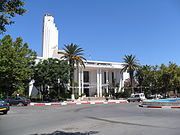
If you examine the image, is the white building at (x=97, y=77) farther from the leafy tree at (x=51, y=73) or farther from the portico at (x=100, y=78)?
the leafy tree at (x=51, y=73)

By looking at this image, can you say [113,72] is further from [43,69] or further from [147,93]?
[43,69]

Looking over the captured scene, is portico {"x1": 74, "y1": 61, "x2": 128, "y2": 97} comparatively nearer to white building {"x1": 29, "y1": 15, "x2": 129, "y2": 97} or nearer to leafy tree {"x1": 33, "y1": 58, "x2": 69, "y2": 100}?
white building {"x1": 29, "y1": 15, "x2": 129, "y2": 97}

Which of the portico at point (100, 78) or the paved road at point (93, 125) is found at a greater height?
the portico at point (100, 78)

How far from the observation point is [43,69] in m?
41.2

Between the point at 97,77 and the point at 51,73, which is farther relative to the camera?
the point at 97,77

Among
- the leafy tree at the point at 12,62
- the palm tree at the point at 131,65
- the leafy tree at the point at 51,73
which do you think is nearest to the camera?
the leafy tree at the point at 12,62

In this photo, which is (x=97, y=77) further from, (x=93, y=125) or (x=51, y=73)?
(x=93, y=125)

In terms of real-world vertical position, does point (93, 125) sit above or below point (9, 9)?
below

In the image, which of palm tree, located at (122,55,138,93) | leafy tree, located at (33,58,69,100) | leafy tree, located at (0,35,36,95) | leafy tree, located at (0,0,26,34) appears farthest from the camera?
palm tree, located at (122,55,138,93)

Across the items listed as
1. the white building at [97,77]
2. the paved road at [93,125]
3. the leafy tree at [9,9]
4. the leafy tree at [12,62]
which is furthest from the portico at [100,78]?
the leafy tree at [9,9]

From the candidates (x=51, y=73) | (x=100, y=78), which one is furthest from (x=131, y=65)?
(x=51, y=73)

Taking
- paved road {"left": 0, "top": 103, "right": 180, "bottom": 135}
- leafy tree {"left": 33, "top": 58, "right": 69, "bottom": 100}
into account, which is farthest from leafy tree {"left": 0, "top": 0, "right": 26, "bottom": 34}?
leafy tree {"left": 33, "top": 58, "right": 69, "bottom": 100}

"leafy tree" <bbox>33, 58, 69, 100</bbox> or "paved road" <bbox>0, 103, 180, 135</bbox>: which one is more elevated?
"leafy tree" <bbox>33, 58, 69, 100</bbox>

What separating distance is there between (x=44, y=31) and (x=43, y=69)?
3861 centimetres
